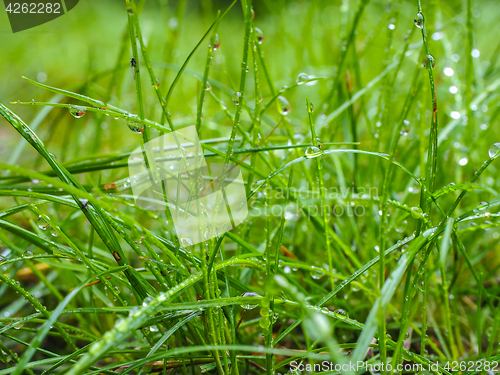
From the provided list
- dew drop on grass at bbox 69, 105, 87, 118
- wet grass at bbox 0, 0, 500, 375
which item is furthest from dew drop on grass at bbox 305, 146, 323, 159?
dew drop on grass at bbox 69, 105, 87, 118

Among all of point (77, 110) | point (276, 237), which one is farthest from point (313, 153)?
point (77, 110)

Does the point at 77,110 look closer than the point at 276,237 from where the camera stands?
Yes

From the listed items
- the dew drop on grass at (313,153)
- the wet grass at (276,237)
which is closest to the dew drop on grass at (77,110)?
the wet grass at (276,237)

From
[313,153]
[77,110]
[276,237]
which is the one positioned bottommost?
[276,237]

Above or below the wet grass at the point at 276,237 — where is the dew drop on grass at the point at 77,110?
above

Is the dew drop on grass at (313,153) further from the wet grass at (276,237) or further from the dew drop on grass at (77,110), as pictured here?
the dew drop on grass at (77,110)

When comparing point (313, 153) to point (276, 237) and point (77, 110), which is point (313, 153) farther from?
point (77, 110)

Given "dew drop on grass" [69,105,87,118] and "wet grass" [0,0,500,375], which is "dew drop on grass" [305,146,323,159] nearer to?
"wet grass" [0,0,500,375]

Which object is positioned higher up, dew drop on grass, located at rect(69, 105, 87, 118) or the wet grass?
dew drop on grass, located at rect(69, 105, 87, 118)

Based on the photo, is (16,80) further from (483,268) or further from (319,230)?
(483,268)
